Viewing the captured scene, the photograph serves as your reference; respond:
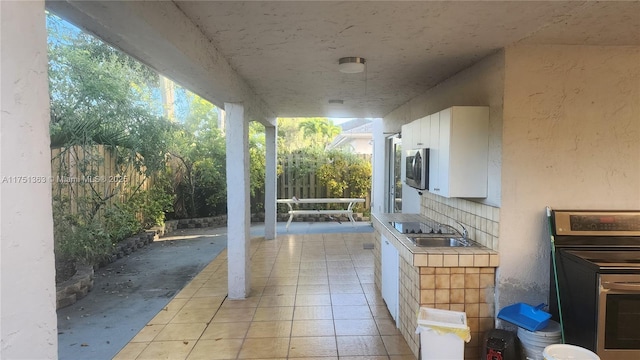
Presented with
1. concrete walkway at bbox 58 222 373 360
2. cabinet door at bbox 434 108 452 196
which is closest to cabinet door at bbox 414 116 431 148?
cabinet door at bbox 434 108 452 196

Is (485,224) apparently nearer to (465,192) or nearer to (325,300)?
(465,192)

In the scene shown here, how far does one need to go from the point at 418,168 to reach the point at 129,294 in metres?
3.41

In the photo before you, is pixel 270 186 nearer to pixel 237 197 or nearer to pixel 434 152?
pixel 237 197

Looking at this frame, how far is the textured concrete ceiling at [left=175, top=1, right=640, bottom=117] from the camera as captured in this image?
79.0 inches

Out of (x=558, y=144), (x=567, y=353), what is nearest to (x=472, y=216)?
(x=558, y=144)

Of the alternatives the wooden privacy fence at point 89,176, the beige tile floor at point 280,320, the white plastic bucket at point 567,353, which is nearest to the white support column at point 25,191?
the beige tile floor at point 280,320

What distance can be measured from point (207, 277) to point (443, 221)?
298 cm

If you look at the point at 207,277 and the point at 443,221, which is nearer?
the point at 443,221

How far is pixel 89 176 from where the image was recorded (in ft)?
15.9

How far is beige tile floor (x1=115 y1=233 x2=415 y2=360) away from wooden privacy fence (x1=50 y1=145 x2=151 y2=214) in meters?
1.91

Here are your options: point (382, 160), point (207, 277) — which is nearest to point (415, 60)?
point (207, 277)

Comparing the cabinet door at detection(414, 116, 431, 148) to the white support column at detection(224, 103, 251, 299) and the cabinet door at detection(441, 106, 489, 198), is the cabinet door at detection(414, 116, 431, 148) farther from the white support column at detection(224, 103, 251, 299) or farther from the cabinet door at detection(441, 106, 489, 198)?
the white support column at detection(224, 103, 251, 299)

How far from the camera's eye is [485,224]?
2.82m

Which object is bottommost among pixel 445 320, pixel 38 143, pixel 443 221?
pixel 445 320
